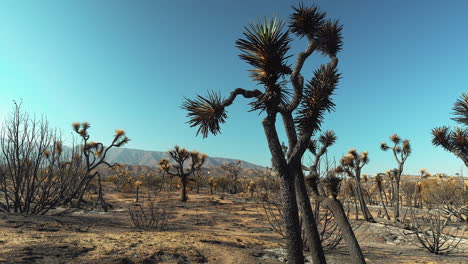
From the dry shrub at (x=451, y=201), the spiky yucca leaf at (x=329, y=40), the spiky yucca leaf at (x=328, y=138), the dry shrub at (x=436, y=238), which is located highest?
the spiky yucca leaf at (x=329, y=40)

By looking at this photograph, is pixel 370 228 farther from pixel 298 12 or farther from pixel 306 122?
pixel 298 12

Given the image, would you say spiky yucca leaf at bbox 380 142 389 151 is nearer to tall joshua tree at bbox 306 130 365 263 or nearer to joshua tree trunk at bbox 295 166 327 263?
tall joshua tree at bbox 306 130 365 263

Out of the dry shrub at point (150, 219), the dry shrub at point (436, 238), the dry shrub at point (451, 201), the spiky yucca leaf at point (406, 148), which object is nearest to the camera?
the dry shrub at point (451, 201)

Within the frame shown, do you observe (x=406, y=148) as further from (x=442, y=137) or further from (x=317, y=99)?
(x=317, y=99)

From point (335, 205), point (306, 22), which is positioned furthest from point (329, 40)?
point (335, 205)

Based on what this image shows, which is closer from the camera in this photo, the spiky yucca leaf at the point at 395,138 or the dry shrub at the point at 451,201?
the dry shrub at the point at 451,201

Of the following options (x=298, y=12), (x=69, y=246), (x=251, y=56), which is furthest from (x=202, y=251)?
(x=298, y=12)

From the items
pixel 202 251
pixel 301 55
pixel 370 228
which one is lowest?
pixel 370 228

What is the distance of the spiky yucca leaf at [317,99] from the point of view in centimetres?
445

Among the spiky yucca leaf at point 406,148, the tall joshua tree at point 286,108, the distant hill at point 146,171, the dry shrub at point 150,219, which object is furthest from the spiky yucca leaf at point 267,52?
the distant hill at point 146,171

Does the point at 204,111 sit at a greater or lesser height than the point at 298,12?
lesser

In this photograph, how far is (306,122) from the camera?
14.7ft

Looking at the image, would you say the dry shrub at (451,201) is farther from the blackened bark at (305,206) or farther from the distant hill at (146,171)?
the distant hill at (146,171)

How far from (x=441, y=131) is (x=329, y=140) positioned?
4.21m
